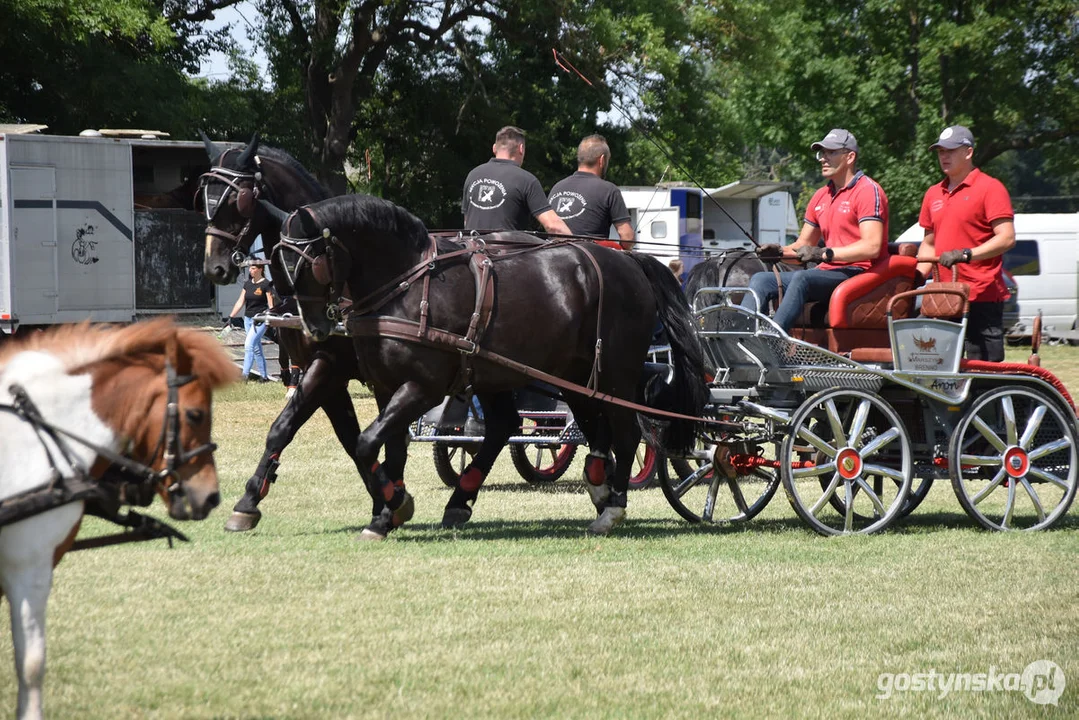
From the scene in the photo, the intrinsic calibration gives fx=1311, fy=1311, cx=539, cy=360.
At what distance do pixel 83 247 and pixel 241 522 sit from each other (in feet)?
35.1

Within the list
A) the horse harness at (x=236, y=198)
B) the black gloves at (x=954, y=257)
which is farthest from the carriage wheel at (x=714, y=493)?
the horse harness at (x=236, y=198)

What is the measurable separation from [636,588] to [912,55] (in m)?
27.0

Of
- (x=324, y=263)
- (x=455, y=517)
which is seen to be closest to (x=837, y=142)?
(x=324, y=263)

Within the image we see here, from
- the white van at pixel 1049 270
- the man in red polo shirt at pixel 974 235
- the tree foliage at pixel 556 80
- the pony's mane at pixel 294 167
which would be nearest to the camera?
the man in red polo shirt at pixel 974 235

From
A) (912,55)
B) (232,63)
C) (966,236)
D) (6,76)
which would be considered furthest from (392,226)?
(912,55)

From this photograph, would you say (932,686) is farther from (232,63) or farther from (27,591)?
(232,63)

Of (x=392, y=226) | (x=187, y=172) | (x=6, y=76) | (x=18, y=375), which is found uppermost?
(x=6, y=76)

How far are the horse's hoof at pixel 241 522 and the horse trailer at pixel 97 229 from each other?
9405mm

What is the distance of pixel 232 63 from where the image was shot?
85.0ft

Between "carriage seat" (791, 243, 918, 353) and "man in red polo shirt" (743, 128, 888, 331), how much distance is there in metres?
0.11

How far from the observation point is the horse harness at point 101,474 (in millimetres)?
3795

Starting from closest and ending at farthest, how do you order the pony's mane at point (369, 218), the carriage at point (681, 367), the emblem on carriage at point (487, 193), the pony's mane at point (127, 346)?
the pony's mane at point (127, 346) → the pony's mane at point (369, 218) → the carriage at point (681, 367) → the emblem on carriage at point (487, 193)

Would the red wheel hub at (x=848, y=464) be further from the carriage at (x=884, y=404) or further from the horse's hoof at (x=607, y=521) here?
the horse's hoof at (x=607, y=521)

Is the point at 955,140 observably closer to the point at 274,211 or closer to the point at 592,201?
the point at 592,201
